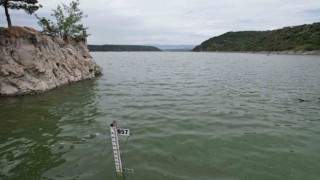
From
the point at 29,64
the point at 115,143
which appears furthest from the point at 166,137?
the point at 29,64

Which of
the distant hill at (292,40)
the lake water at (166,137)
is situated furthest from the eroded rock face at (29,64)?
the distant hill at (292,40)

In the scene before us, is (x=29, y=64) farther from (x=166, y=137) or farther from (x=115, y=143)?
(x=115, y=143)

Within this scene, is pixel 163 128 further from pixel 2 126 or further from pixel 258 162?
pixel 2 126

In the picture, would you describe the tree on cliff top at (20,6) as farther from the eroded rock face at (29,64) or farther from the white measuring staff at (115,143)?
the white measuring staff at (115,143)

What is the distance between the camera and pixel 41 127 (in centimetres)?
1571

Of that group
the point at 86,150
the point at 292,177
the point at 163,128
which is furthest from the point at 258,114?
the point at 86,150

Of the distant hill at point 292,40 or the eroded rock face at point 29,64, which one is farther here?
the distant hill at point 292,40

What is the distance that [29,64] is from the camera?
86.9ft

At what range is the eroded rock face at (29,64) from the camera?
24.9m

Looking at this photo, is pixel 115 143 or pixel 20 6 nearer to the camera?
pixel 115 143

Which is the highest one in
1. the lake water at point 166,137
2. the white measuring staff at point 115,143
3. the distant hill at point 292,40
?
the distant hill at point 292,40

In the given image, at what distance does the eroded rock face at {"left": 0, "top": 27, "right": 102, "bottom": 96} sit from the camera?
24891 millimetres

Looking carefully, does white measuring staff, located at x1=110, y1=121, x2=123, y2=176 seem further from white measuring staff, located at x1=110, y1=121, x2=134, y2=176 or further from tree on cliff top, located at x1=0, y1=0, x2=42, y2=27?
tree on cliff top, located at x1=0, y1=0, x2=42, y2=27

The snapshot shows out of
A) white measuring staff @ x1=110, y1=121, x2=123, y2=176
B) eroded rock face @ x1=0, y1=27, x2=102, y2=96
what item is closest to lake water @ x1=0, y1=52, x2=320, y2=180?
white measuring staff @ x1=110, y1=121, x2=123, y2=176
